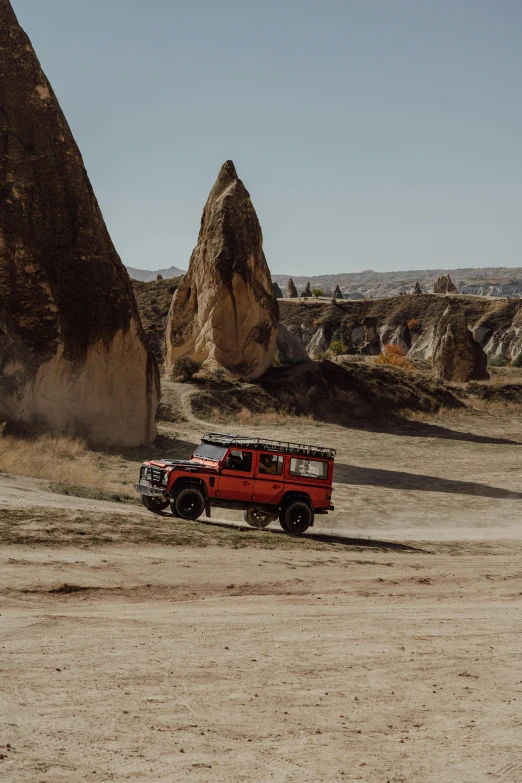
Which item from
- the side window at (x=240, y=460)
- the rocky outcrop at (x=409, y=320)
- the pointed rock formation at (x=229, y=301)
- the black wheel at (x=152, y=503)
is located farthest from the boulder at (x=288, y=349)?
the rocky outcrop at (x=409, y=320)

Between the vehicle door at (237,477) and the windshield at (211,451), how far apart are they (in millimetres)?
216

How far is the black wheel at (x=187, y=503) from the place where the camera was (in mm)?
18828

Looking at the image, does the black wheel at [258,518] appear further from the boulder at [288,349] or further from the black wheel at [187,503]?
the boulder at [288,349]

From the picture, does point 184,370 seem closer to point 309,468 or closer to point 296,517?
point 309,468

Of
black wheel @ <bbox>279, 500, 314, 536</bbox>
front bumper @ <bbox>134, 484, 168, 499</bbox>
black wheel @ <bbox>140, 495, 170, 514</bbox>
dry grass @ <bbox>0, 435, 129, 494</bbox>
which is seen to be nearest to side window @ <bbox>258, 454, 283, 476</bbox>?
black wheel @ <bbox>279, 500, 314, 536</bbox>

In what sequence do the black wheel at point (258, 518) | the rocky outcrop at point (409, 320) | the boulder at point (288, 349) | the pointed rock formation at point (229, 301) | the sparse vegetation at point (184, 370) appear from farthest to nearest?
the rocky outcrop at point (409, 320), the boulder at point (288, 349), the pointed rock formation at point (229, 301), the sparse vegetation at point (184, 370), the black wheel at point (258, 518)

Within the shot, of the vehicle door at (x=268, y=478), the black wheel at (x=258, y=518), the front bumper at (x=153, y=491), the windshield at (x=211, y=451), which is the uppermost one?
the windshield at (x=211, y=451)

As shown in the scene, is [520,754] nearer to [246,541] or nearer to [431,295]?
[246,541]

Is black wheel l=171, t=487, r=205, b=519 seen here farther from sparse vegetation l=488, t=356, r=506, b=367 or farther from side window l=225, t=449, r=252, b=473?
sparse vegetation l=488, t=356, r=506, b=367

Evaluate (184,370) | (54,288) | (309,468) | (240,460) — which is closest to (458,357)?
(184,370)

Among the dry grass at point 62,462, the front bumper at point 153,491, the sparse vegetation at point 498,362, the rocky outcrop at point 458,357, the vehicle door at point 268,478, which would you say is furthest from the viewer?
the sparse vegetation at point 498,362

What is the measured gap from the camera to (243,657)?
31.0 feet

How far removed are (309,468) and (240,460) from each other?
1.51 m

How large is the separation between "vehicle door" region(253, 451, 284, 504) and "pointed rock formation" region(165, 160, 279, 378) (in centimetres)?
2912
